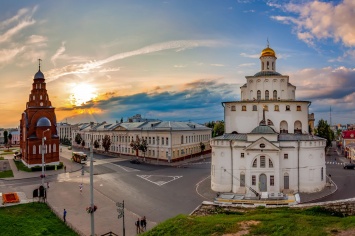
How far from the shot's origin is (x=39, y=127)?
185 ft

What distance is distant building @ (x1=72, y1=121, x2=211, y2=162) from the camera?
64.8 meters

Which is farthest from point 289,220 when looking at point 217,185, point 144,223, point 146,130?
point 146,130

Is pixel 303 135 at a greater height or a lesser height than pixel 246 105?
lesser

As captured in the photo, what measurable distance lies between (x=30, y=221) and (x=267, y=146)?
82.4 ft

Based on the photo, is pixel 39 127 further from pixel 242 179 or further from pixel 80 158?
pixel 242 179

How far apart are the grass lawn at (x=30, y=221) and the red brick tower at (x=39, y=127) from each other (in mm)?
26478

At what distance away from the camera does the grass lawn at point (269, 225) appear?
1584 centimetres

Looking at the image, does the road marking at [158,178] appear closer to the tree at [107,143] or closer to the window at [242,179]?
the window at [242,179]

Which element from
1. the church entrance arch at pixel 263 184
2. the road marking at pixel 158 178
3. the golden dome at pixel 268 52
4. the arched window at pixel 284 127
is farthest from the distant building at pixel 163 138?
the church entrance arch at pixel 263 184

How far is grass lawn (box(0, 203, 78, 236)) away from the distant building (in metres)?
27.3

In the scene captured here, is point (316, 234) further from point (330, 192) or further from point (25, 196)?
point (25, 196)

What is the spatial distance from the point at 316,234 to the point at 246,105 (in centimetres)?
2697

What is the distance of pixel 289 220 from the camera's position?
17.5 meters

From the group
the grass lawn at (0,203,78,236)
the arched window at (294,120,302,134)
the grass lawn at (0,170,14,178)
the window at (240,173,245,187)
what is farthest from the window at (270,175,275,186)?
the grass lawn at (0,170,14,178)
